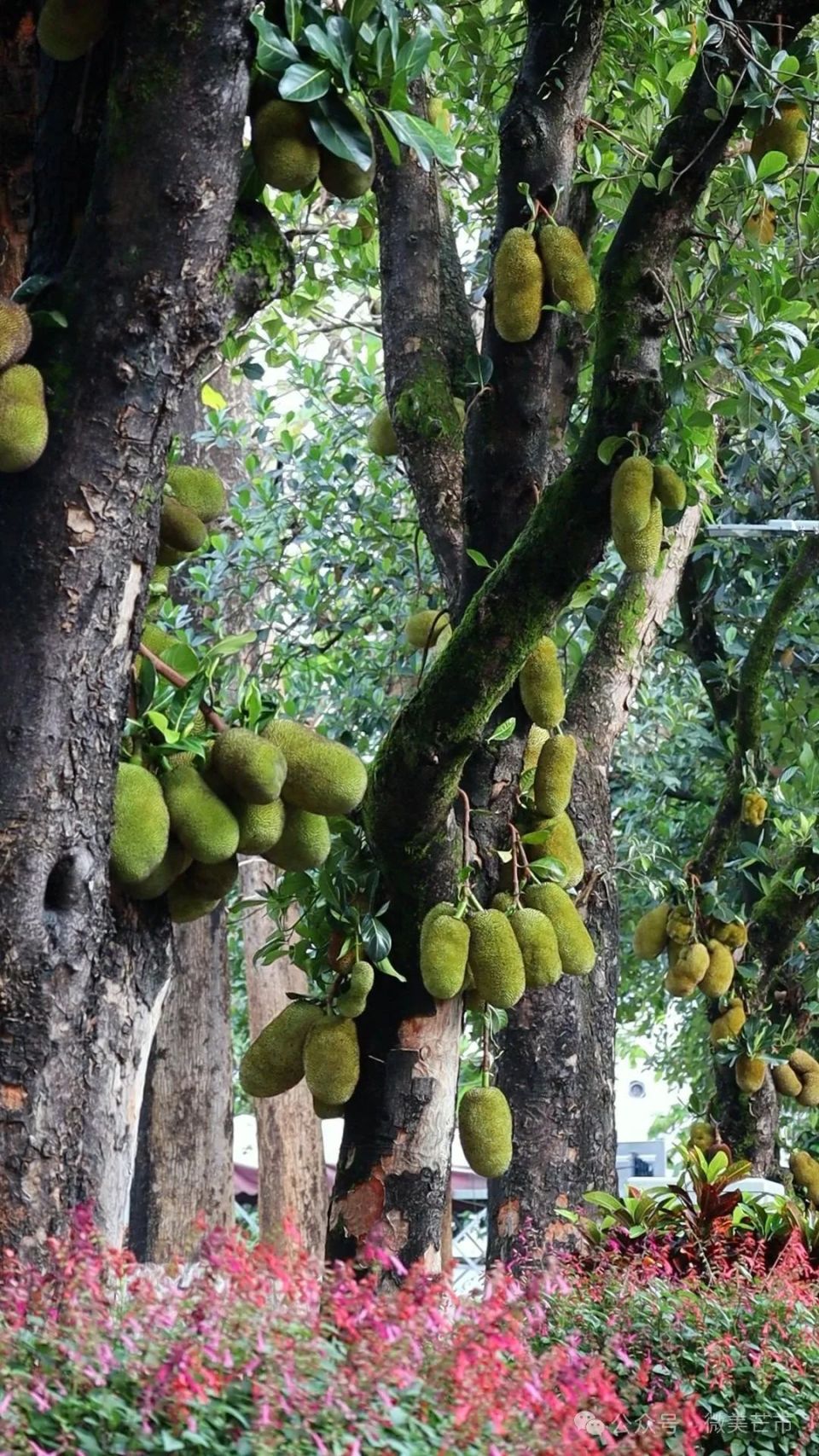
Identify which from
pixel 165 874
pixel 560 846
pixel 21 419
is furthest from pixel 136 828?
pixel 560 846

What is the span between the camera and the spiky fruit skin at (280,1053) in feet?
10.4

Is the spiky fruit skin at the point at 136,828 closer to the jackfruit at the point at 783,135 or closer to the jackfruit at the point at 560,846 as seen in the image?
the jackfruit at the point at 560,846

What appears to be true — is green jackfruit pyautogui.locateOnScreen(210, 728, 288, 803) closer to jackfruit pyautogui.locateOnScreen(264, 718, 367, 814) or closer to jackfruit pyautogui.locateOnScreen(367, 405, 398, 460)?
jackfruit pyautogui.locateOnScreen(264, 718, 367, 814)

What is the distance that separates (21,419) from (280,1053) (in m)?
1.56

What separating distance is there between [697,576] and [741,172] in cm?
220

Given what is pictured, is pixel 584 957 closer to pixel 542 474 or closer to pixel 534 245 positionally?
pixel 542 474

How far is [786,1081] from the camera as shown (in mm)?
5684

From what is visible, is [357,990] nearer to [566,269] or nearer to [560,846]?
[560,846]

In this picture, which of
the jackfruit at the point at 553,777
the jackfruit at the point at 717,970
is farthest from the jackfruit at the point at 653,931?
the jackfruit at the point at 553,777

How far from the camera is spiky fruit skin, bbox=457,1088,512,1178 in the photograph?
10.2ft

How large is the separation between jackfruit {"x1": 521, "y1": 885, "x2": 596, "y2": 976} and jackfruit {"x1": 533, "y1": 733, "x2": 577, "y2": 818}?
6.9 inches

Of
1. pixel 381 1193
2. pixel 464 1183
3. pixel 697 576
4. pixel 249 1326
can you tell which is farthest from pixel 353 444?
pixel 464 1183

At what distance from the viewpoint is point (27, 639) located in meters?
2.14

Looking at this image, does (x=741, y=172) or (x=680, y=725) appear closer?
(x=741, y=172)
